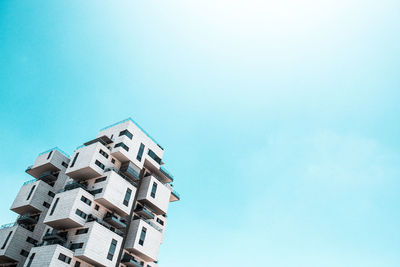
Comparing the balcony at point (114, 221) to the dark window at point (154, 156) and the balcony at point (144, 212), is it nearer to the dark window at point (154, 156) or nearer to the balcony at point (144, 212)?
the balcony at point (144, 212)

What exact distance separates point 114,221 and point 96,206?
4488 mm

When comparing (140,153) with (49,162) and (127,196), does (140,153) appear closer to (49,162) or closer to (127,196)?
(127,196)

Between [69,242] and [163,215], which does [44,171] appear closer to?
[69,242]

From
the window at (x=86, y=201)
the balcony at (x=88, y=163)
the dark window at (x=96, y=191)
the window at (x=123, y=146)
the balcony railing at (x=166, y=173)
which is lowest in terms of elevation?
the window at (x=86, y=201)

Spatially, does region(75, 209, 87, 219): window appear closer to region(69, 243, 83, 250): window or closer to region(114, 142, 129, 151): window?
region(69, 243, 83, 250): window

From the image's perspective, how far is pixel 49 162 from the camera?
68.0 meters

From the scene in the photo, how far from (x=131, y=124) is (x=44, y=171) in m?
23.5

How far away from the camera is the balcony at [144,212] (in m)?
62.3

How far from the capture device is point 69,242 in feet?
174

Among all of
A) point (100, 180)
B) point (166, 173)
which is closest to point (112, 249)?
point (100, 180)

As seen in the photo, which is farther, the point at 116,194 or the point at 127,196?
the point at 127,196

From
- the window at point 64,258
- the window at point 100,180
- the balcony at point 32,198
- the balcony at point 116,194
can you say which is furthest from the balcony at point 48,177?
the window at point 64,258

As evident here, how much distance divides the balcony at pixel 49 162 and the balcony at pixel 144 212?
68.8 ft

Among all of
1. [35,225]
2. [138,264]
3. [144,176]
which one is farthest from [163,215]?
[35,225]
